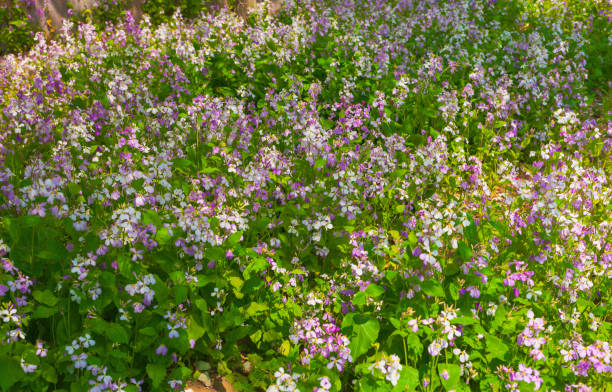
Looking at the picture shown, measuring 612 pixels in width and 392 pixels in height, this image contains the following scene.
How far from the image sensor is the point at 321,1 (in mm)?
10359

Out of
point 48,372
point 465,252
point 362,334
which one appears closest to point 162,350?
point 48,372

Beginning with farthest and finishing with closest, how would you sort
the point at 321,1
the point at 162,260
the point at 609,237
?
the point at 321,1 → the point at 609,237 → the point at 162,260

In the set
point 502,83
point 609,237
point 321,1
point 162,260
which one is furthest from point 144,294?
point 321,1

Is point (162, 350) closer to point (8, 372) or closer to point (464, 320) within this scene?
point (8, 372)

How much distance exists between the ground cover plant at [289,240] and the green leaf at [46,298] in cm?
2

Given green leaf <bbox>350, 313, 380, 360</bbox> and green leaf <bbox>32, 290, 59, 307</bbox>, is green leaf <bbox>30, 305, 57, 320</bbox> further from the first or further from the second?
green leaf <bbox>350, 313, 380, 360</bbox>

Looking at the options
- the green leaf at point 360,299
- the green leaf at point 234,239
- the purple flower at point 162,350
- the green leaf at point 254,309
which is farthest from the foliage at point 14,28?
the green leaf at point 360,299

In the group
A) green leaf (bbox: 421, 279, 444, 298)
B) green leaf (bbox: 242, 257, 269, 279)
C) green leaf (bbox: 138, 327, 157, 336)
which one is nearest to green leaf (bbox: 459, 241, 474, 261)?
green leaf (bbox: 421, 279, 444, 298)

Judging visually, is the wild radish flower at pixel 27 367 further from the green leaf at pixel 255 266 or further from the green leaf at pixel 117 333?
the green leaf at pixel 255 266

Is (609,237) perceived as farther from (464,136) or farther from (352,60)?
(352,60)

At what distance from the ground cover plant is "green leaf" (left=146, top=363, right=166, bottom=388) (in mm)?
14

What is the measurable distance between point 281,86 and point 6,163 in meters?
3.60

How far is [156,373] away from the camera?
10.0 ft

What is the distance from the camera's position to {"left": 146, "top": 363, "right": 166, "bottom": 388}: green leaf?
3.02m
